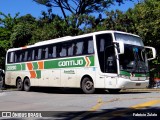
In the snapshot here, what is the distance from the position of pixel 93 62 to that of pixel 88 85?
143cm

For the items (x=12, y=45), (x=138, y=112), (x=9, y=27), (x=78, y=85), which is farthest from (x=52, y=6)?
(x=138, y=112)

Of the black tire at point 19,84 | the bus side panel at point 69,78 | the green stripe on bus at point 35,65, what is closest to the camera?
the bus side panel at point 69,78

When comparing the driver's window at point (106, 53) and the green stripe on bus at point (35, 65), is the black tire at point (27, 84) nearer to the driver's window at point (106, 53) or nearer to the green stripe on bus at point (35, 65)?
the green stripe on bus at point (35, 65)

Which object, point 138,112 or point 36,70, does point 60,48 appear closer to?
point 36,70

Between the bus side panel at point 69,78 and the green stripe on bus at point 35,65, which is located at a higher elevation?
the green stripe on bus at point 35,65

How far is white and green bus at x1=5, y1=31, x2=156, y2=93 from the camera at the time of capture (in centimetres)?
1905

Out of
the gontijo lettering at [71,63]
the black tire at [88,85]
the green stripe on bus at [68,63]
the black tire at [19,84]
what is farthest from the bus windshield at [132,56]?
the black tire at [19,84]

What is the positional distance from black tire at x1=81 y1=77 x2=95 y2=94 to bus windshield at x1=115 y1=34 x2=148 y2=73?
88.9 inches

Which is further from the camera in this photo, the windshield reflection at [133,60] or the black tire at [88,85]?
the black tire at [88,85]

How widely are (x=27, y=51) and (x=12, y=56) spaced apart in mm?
2513

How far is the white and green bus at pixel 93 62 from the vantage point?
19.0m

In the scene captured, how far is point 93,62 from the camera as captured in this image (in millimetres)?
19938

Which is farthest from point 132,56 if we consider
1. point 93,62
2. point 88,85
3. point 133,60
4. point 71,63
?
point 71,63

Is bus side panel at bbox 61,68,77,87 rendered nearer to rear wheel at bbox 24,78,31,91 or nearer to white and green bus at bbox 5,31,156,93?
white and green bus at bbox 5,31,156,93
